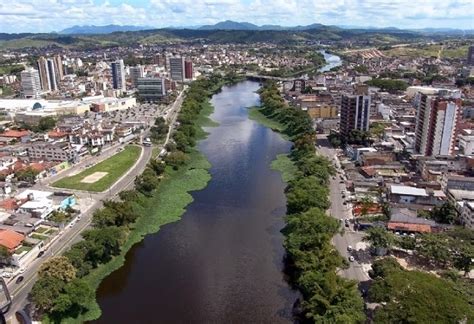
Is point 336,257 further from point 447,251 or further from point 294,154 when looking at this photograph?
point 294,154

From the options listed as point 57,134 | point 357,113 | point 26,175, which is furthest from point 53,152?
point 357,113

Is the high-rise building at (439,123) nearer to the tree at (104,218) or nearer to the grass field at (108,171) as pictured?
the grass field at (108,171)

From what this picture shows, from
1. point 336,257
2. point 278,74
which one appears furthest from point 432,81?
point 336,257

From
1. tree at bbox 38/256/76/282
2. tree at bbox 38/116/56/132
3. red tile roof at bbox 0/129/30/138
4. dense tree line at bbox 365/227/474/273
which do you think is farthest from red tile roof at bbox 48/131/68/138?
dense tree line at bbox 365/227/474/273

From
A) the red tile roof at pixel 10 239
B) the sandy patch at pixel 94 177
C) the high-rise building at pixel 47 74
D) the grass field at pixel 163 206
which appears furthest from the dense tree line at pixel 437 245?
the high-rise building at pixel 47 74

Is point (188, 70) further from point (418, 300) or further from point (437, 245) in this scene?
point (418, 300)

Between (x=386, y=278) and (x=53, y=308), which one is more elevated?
(x=386, y=278)
